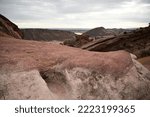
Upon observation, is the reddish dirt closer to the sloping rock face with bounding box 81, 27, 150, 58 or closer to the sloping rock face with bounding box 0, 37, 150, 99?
the sloping rock face with bounding box 0, 37, 150, 99

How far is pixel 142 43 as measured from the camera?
12.6 metres

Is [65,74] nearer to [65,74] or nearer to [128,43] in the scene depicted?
[65,74]

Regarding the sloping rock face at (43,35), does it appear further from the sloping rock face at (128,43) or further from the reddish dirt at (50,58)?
the reddish dirt at (50,58)

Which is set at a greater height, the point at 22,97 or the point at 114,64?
the point at 114,64

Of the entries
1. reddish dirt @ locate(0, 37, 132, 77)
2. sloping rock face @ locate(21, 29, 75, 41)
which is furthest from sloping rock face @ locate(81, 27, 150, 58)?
sloping rock face @ locate(21, 29, 75, 41)

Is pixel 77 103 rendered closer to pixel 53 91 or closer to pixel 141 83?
pixel 53 91

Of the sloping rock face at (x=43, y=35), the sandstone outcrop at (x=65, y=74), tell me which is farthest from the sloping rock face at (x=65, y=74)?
the sloping rock face at (x=43, y=35)

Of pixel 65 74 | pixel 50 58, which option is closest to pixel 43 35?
pixel 50 58

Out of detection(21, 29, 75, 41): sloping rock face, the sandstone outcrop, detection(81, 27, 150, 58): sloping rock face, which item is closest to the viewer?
the sandstone outcrop

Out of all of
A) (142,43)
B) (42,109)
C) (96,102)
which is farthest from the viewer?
(142,43)

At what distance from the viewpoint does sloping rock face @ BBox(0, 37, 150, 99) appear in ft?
10.8

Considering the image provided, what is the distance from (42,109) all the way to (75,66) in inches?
38.4

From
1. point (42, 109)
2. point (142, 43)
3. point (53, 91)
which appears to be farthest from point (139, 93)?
point (142, 43)

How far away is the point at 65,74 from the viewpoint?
141 inches
